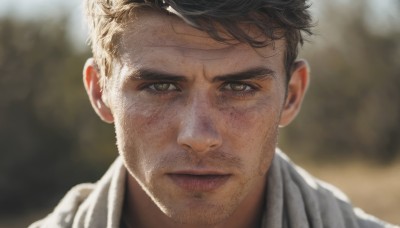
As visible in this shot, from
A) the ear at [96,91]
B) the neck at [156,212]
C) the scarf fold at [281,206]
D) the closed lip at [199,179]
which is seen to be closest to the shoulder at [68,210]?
the scarf fold at [281,206]

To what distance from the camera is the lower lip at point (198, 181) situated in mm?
2883

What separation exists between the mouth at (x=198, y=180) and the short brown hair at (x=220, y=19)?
0.56 m

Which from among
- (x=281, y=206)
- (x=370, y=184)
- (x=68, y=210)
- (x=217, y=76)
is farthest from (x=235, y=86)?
(x=370, y=184)

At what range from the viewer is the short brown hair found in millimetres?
2895

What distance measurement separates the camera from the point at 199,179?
288 cm

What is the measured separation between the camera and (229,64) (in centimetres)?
295

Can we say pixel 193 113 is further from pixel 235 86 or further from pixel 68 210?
pixel 68 210

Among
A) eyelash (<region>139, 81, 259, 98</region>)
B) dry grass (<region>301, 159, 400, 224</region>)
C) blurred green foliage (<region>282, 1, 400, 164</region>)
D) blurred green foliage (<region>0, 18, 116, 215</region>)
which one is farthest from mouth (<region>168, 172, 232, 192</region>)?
blurred green foliage (<region>282, 1, 400, 164</region>)

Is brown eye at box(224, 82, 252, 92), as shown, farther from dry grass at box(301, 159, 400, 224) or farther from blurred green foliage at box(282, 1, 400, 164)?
blurred green foliage at box(282, 1, 400, 164)

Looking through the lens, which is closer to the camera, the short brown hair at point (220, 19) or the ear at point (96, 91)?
the short brown hair at point (220, 19)

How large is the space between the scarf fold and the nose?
26.4 inches

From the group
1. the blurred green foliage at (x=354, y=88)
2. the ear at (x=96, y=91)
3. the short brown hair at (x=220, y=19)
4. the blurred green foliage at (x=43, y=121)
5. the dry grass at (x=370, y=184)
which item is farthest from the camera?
the blurred green foliage at (x=354, y=88)

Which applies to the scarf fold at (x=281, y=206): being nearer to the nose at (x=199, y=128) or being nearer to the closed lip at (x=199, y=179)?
the closed lip at (x=199, y=179)

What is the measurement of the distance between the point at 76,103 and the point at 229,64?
1049cm
